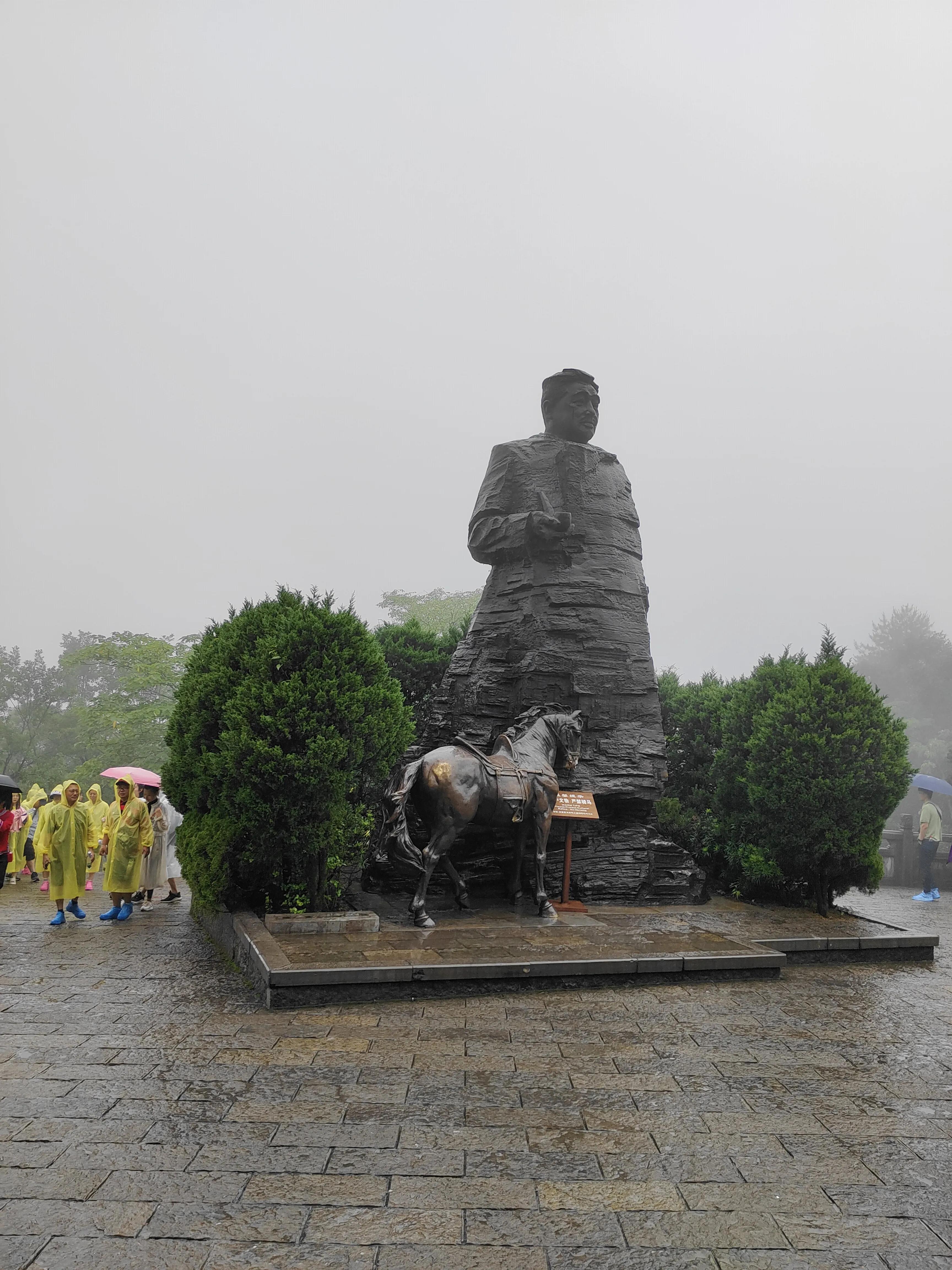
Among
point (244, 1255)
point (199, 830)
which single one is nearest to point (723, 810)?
point (199, 830)

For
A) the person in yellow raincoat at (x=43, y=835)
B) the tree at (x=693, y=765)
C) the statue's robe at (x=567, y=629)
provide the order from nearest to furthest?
the statue's robe at (x=567, y=629) < the person in yellow raincoat at (x=43, y=835) < the tree at (x=693, y=765)

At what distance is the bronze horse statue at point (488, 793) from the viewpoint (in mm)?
8109

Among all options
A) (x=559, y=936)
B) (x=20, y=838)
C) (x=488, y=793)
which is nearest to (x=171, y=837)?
(x=20, y=838)

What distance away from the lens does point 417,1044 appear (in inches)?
205

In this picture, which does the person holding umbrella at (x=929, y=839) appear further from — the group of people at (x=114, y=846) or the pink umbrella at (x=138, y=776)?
the pink umbrella at (x=138, y=776)

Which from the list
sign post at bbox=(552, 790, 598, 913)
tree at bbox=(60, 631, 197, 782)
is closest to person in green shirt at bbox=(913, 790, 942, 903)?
sign post at bbox=(552, 790, 598, 913)

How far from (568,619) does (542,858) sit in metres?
3.19

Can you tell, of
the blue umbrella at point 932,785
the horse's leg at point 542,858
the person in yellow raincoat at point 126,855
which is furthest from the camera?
the blue umbrella at point 932,785

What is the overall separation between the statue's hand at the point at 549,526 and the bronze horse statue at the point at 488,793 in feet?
7.42

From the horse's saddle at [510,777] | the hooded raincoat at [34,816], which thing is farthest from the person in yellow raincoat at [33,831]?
the horse's saddle at [510,777]

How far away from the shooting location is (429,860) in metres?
8.12

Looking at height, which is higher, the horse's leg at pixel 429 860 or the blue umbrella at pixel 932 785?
the blue umbrella at pixel 932 785

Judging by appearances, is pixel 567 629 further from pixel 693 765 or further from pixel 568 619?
pixel 693 765

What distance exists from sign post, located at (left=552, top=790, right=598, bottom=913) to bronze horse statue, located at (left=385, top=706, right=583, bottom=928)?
0.52ft
